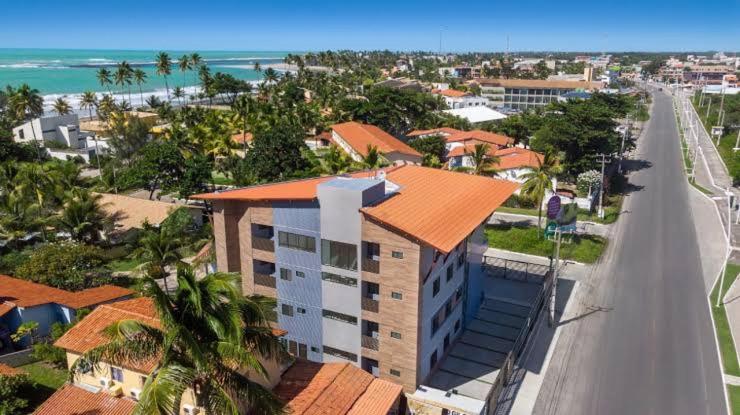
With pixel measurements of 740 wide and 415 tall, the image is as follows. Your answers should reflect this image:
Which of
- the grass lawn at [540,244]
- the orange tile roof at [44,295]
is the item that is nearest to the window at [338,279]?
the orange tile roof at [44,295]

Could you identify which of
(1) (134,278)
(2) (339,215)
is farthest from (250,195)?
(1) (134,278)

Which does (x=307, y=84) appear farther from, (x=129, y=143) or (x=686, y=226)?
(x=686, y=226)

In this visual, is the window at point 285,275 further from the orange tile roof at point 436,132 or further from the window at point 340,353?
the orange tile roof at point 436,132

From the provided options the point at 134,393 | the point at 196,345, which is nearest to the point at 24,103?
the point at 134,393

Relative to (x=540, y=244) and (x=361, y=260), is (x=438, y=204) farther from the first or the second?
(x=540, y=244)

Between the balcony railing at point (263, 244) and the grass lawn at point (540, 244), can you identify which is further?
the grass lawn at point (540, 244)

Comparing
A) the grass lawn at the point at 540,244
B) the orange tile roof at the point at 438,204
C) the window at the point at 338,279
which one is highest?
the orange tile roof at the point at 438,204

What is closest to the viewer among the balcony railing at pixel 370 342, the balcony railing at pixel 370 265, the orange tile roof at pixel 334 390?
the orange tile roof at pixel 334 390
